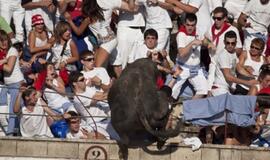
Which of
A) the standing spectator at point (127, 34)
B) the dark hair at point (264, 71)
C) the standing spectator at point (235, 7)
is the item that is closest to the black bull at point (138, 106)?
the dark hair at point (264, 71)

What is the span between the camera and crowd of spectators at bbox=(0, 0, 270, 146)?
26953mm

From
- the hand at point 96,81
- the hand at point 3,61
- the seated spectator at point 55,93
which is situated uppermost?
the hand at point 3,61

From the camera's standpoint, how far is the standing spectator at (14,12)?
29344 mm

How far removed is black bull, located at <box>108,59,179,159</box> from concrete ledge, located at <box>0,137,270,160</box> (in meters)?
0.29

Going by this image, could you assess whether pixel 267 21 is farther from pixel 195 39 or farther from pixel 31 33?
pixel 31 33

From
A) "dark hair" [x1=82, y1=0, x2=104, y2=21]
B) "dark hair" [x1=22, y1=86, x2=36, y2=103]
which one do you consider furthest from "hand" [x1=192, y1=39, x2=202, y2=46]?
"dark hair" [x1=22, y1=86, x2=36, y2=103]

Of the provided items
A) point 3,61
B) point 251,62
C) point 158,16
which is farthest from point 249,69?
point 3,61

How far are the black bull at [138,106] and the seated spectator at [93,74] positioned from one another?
1.09m

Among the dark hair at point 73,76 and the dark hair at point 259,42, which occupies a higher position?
the dark hair at point 259,42

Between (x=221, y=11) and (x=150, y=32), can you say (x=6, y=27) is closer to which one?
(x=150, y=32)

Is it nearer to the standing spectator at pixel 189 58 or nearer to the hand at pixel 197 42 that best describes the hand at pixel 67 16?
the standing spectator at pixel 189 58

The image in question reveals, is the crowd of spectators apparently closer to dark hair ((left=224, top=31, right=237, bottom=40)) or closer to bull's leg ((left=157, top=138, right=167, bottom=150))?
dark hair ((left=224, top=31, right=237, bottom=40))

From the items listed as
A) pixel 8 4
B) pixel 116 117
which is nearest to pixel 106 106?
pixel 116 117

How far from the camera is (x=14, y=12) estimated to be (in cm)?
2952
